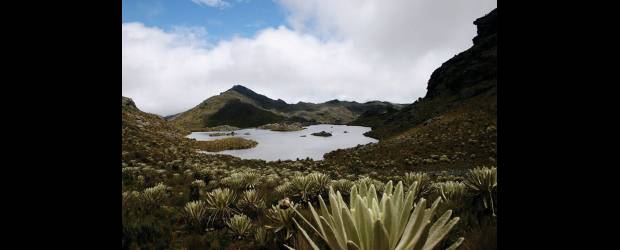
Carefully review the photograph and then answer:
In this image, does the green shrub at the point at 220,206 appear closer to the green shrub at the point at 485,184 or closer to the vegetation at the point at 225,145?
the green shrub at the point at 485,184

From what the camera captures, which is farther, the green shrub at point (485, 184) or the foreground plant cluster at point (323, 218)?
the green shrub at point (485, 184)

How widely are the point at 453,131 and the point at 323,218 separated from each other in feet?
117

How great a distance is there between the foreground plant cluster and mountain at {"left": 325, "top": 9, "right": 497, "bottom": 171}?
1414 cm

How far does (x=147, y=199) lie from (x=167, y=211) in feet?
4.01

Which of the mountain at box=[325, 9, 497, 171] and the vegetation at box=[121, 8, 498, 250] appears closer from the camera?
the vegetation at box=[121, 8, 498, 250]

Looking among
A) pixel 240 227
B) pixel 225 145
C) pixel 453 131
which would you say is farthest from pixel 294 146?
pixel 240 227

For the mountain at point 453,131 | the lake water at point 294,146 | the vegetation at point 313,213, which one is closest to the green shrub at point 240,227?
the vegetation at point 313,213

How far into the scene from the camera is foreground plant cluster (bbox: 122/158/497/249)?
5.65 feet

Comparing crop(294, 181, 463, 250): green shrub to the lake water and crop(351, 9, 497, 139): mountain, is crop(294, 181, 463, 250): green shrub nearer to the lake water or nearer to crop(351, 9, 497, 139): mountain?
the lake water

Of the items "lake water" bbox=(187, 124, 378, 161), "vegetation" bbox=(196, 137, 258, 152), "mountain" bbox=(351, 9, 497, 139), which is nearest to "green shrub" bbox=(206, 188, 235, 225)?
"lake water" bbox=(187, 124, 378, 161)

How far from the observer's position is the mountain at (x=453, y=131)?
2145cm

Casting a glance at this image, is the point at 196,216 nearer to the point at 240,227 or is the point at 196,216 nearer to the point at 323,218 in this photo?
the point at 240,227

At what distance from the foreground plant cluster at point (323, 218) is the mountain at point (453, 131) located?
14142mm
